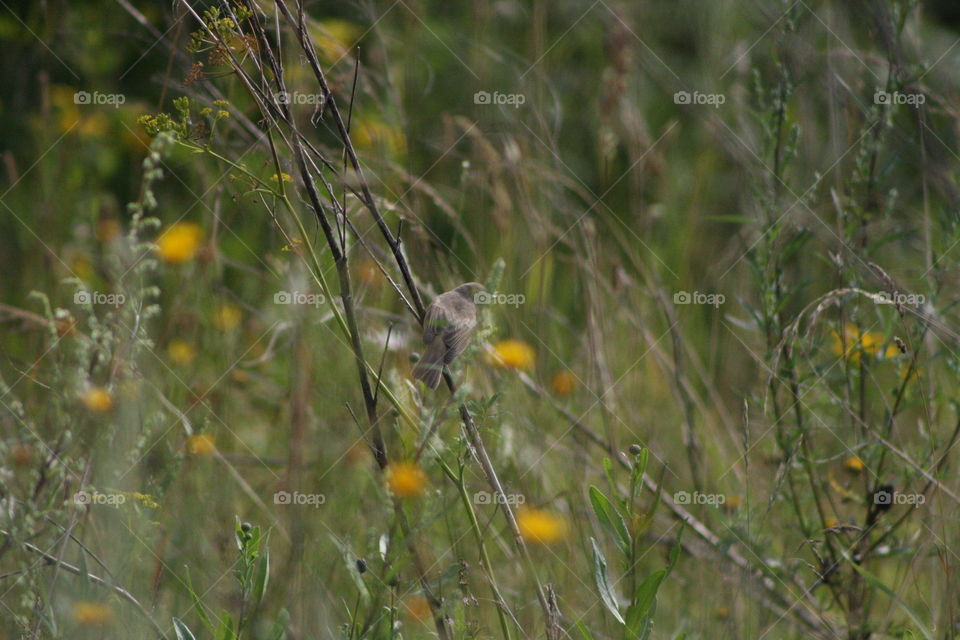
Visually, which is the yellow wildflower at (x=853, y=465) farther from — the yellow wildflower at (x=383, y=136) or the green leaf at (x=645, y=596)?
the yellow wildflower at (x=383, y=136)

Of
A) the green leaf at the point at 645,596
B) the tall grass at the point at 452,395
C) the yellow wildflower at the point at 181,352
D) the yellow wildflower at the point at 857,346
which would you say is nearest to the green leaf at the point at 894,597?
the tall grass at the point at 452,395

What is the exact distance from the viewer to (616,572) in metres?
2.53

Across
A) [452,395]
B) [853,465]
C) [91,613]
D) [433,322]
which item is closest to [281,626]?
[91,613]

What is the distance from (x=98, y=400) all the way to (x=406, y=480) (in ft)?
2.79

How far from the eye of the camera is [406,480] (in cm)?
154

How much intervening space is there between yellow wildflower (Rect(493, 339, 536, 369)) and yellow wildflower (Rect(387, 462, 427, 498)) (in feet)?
3.00

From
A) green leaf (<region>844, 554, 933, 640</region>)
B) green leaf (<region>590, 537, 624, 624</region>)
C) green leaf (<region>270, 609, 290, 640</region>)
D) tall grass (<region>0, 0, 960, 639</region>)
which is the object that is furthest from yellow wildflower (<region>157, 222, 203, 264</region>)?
green leaf (<region>844, 554, 933, 640</region>)

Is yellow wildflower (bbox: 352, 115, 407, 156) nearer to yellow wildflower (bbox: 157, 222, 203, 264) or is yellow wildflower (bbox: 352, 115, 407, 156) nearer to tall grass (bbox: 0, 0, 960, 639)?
tall grass (bbox: 0, 0, 960, 639)

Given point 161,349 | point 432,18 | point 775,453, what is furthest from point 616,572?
point 432,18

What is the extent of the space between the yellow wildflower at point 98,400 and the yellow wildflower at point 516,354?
947 millimetres

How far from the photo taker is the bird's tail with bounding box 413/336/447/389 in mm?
1926

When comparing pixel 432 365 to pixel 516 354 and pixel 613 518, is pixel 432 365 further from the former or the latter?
pixel 516 354

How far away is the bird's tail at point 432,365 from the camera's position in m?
1.93

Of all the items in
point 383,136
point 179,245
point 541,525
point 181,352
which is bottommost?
point 541,525
